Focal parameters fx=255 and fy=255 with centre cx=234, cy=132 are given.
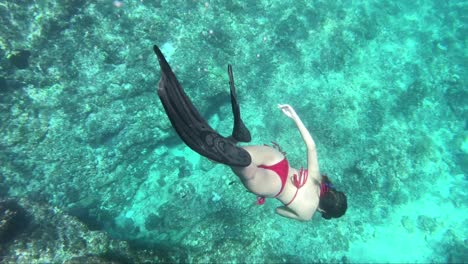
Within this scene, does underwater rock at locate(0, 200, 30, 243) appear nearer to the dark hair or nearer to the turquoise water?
the turquoise water

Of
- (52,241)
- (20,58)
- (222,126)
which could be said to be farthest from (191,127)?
(20,58)

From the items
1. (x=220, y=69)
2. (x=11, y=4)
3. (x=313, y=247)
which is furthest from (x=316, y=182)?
→ (x=11, y=4)

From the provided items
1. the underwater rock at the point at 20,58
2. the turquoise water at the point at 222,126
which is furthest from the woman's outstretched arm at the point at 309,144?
the underwater rock at the point at 20,58

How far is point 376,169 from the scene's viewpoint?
420 inches

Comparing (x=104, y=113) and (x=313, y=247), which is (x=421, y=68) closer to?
(x=313, y=247)

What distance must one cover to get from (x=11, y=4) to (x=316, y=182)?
35.0ft

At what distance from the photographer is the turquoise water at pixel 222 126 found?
8.76 m

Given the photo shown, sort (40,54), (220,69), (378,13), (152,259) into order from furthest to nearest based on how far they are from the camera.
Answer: (378,13) → (220,69) → (40,54) → (152,259)

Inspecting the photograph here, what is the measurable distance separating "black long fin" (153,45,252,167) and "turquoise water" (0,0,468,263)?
22.0 ft

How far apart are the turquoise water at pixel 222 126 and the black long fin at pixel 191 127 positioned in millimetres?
6707

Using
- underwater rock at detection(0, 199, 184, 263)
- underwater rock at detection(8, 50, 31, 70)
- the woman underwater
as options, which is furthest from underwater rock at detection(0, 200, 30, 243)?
the woman underwater

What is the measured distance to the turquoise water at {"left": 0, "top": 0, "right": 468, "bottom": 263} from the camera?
28.7 feet

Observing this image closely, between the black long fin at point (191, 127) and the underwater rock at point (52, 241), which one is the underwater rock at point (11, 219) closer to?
the underwater rock at point (52, 241)

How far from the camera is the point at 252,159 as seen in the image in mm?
3412
